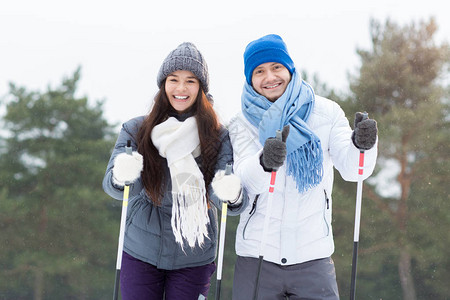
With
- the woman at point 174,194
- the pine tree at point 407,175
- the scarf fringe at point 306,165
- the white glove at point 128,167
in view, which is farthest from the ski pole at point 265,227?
the pine tree at point 407,175

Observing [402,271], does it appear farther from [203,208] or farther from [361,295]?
[203,208]

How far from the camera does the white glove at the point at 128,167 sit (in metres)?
2.39

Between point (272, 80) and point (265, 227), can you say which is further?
point (272, 80)

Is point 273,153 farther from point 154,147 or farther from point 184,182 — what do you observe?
point 154,147

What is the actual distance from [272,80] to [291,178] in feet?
1.57

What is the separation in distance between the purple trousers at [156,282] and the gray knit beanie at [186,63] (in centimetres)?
92

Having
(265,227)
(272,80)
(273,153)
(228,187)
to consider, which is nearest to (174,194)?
(228,187)

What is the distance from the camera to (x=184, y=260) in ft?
8.49

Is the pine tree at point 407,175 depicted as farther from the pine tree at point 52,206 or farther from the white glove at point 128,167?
the white glove at point 128,167

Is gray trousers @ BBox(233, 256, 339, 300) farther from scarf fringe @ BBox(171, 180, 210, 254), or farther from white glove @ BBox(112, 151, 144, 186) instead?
white glove @ BBox(112, 151, 144, 186)

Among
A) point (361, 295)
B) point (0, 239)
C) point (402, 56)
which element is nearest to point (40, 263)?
point (0, 239)

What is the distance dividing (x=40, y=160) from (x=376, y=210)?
328 inches

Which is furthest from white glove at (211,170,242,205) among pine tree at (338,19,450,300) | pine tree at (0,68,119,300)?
pine tree at (0,68,119,300)

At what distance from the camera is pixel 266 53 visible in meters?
2.60
